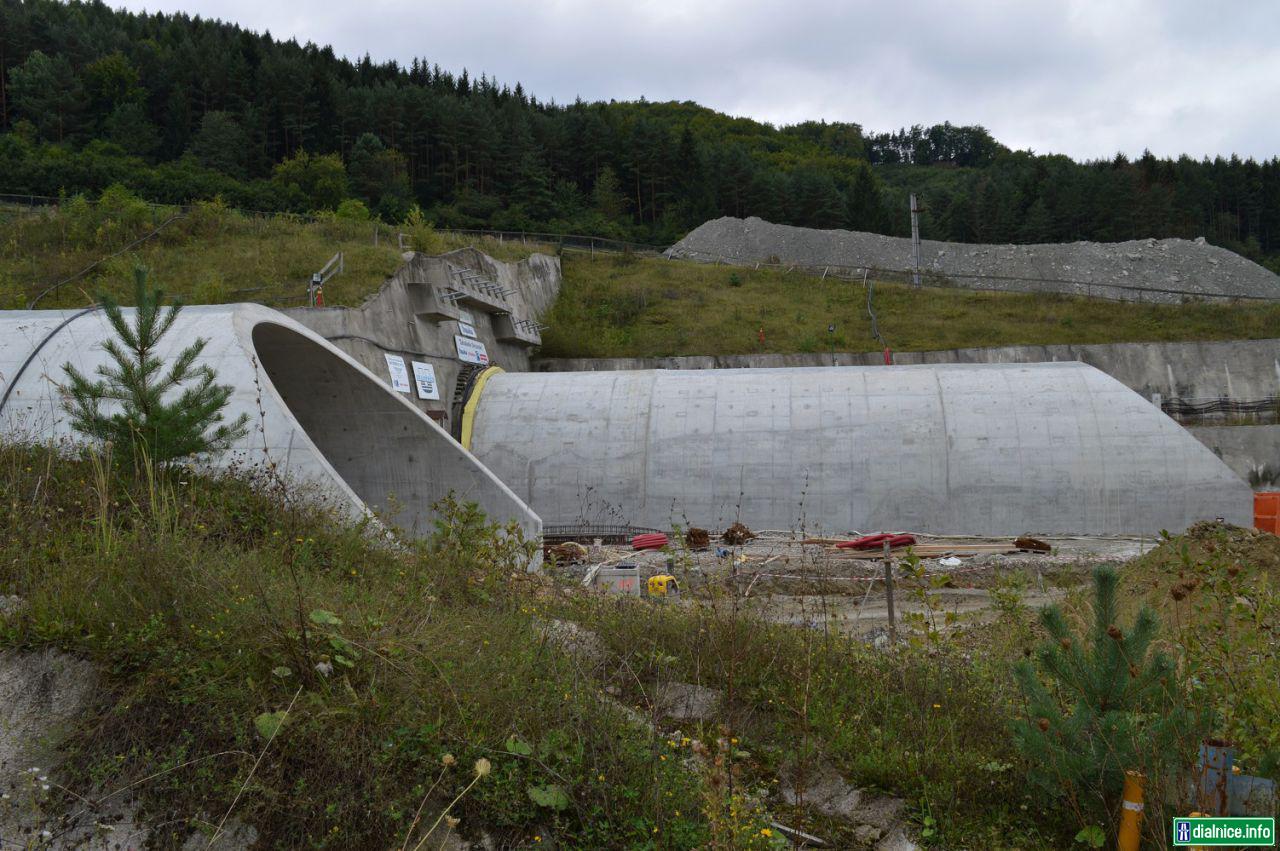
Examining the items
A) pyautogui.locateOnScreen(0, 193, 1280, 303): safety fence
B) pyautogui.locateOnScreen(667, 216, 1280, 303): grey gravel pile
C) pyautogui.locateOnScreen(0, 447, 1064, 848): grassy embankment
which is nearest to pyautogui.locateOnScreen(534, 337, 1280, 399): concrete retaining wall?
pyautogui.locateOnScreen(0, 193, 1280, 303): safety fence

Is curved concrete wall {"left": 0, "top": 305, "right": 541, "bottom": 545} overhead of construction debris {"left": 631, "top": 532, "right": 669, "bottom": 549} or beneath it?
overhead

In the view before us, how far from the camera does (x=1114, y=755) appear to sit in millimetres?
4250

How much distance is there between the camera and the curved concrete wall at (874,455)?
63.4 ft

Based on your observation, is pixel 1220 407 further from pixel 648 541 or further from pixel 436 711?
pixel 436 711

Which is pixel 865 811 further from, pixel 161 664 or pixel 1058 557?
pixel 1058 557

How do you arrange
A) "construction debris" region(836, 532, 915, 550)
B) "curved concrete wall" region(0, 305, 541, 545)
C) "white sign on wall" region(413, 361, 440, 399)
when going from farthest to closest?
1. "white sign on wall" region(413, 361, 440, 399)
2. "construction debris" region(836, 532, 915, 550)
3. "curved concrete wall" region(0, 305, 541, 545)

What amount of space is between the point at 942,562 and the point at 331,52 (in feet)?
297

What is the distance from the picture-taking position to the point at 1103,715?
4398 millimetres

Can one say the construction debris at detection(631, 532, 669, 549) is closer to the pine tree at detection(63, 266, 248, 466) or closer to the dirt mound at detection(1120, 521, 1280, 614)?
the dirt mound at detection(1120, 521, 1280, 614)

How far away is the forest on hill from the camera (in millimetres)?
65938

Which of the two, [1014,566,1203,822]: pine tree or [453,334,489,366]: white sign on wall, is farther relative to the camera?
[453,334,489,366]: white sign on wall

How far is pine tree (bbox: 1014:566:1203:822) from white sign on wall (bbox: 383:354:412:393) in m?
19.5

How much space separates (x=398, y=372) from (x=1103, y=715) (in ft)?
66.2

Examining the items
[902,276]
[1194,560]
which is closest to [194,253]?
[1194,560]
